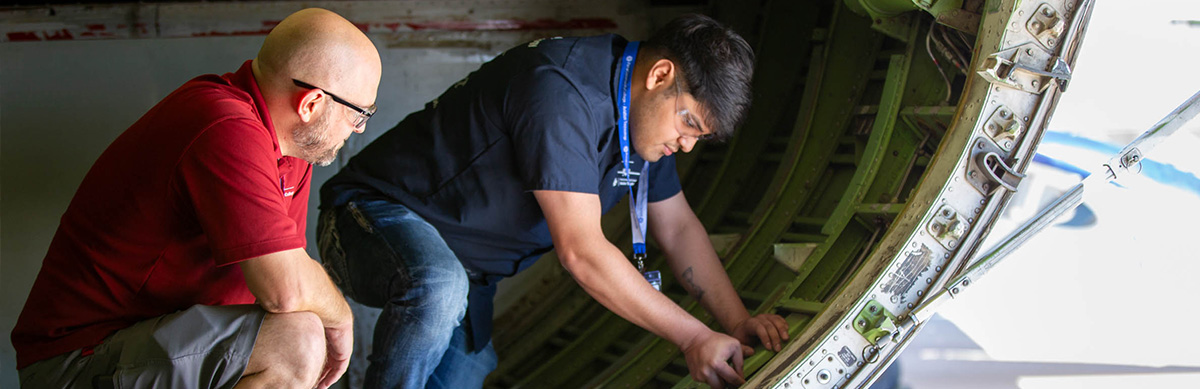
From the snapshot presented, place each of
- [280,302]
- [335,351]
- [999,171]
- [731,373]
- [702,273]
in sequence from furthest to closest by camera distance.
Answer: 1. [702,273]
2. [999,171]
3. [731,373]
4. [335,351]
5. [280,302]

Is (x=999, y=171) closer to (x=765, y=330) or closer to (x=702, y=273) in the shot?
(x=765, y=330)

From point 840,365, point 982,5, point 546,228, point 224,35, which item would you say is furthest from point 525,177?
point 224,35

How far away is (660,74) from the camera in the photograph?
222cm

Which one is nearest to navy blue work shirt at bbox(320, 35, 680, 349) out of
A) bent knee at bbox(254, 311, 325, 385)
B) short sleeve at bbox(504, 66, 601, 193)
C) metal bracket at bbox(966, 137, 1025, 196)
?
short sleeve at bbox(504, 66, 601, 193)

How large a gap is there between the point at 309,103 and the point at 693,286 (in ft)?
4.41

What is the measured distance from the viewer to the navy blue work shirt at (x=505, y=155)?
209cm

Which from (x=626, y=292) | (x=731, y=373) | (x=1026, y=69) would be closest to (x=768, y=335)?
(x=731, y=373)

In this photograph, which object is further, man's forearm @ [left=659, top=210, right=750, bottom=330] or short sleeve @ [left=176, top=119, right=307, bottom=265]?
man's forearm @ [left=659, top=210, right=750, bottom=330]

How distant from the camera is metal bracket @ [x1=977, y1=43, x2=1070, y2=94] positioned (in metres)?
2.20

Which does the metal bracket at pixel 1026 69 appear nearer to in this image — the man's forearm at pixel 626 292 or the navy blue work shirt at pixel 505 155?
the navy blue work shirt at pixel 505 155

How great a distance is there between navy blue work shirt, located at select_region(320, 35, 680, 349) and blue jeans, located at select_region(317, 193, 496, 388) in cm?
9

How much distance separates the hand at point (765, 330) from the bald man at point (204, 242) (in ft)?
3.98

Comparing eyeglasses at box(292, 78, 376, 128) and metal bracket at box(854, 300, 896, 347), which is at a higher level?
eyeglasses at box(292, 78, 376, 128)

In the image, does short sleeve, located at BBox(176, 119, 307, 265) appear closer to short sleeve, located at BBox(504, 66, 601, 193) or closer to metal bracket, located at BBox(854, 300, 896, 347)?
short sleeve, located at BBox(504, 66, 601, 193)
